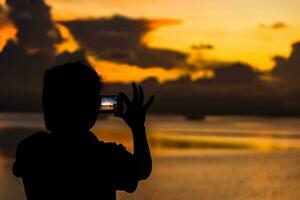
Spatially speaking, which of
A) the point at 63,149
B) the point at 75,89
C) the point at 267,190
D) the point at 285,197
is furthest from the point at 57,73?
the point at 267,190

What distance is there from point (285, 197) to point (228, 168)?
1216 centimetres

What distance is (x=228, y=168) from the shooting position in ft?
124

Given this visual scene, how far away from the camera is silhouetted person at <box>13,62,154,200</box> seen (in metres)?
1.92

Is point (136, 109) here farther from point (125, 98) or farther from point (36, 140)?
point (36, 140)

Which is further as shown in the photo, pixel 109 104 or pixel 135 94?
pixel 109 104

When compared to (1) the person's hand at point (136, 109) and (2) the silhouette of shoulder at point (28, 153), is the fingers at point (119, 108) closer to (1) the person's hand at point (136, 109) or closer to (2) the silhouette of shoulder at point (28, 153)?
(1) the person's hand at point (136, 109)

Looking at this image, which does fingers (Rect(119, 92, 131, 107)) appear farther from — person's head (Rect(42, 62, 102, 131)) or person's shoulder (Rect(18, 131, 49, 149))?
person's shoulder (Rect(18, 131, 49, 149))

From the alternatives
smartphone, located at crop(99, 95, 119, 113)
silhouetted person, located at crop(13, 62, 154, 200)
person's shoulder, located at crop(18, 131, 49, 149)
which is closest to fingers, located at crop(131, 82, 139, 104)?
silhouetted person, located at crop(13, 62, 154, 200)

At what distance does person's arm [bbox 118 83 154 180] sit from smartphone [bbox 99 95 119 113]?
9 centimetres

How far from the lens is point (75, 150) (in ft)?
6.38

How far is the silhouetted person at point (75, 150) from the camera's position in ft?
6.31

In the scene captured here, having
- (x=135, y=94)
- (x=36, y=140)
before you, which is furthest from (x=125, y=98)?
(x=36, y=140)

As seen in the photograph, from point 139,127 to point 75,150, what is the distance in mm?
196

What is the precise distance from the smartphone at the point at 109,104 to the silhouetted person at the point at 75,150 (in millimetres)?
121
